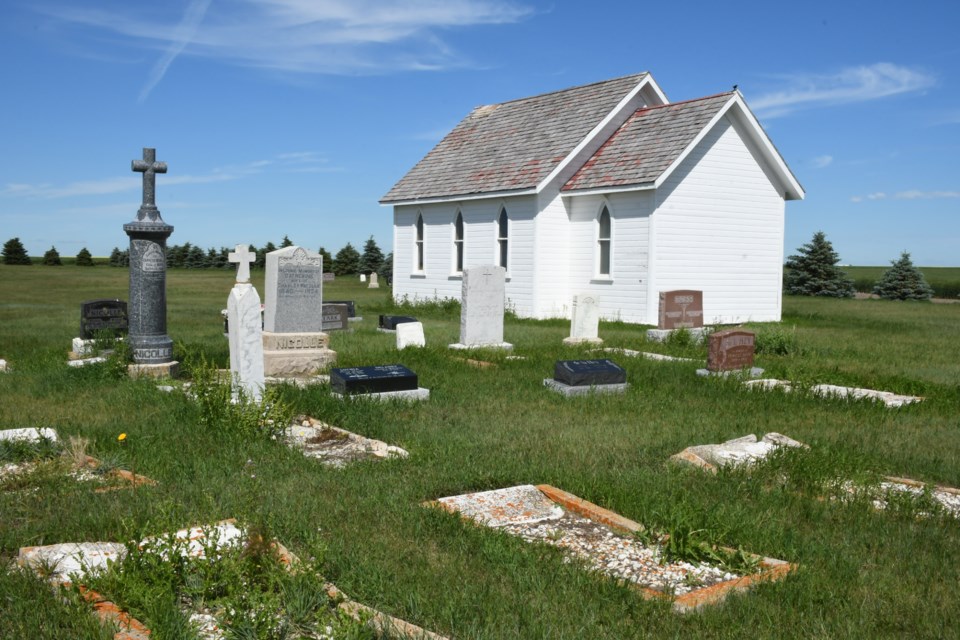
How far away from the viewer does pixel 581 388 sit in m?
11.5

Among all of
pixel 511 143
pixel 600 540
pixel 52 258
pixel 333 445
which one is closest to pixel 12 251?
pixel 52 258

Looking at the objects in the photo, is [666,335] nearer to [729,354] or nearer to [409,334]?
[729,354]

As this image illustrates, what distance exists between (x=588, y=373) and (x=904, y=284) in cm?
3892

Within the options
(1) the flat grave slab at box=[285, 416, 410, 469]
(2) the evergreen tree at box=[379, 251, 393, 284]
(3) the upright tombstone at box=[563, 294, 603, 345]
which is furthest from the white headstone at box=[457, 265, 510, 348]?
(2) the evergreen tree at box=[379, 251, 393, 284]

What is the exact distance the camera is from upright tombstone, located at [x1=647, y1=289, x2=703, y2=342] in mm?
19117

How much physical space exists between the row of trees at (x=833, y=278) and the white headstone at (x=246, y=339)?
1591 inches

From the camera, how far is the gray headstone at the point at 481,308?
16812 mm

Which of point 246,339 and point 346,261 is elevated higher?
point 346,261

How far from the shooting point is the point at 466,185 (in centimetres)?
2777

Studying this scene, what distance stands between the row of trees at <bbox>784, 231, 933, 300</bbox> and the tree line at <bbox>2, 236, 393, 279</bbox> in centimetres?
2722

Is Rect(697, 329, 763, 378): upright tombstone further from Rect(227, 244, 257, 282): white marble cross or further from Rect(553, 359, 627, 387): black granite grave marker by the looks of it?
Rect(227, 244, 257, 282): white marble cross

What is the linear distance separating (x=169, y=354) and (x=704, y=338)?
11116 millimetres

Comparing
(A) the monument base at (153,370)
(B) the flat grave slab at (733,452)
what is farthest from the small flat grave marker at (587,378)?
(A) the monument base at (153,370)

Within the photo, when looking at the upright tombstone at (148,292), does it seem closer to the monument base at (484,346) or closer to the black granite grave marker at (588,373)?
the monument base at (484,346)
